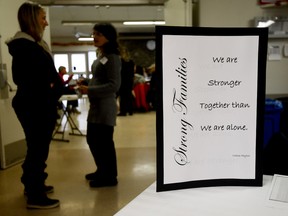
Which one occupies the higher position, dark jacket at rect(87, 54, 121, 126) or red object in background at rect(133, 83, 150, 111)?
dark jacket at rect(87, 54, 121, 126)

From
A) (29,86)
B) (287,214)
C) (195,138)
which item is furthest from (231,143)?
(29,86)

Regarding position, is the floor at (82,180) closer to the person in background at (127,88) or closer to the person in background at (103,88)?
the person in background at (103,88)

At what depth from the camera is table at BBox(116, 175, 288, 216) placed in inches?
35.4

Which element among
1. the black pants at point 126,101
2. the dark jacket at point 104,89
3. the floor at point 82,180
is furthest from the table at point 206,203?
the black pants at point 126,101

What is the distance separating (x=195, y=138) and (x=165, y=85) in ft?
0.65

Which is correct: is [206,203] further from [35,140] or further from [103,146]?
[103,146]

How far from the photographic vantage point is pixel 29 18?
7.79ft

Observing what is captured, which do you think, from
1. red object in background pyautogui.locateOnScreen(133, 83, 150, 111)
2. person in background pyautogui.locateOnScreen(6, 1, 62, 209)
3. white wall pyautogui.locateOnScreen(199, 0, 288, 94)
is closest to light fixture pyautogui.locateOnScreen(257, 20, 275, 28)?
white wall pyautogui.locateOnScreen(199, 0, 288, 94)

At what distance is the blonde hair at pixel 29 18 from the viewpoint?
7.72ft

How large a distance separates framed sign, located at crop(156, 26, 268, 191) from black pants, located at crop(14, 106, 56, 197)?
159 cm

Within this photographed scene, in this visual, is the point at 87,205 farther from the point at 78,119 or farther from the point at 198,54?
the point at 78,119

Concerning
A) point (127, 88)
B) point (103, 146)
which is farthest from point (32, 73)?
point (127, 88)

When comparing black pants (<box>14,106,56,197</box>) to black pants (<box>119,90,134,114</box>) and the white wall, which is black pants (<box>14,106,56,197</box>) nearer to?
the white wall

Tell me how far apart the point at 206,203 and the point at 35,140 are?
174cm
